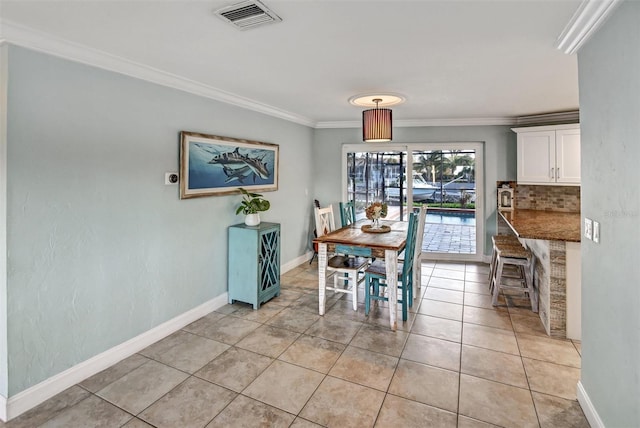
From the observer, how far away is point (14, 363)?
6.70 feet

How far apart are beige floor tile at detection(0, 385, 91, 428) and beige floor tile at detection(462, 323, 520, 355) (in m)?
2.89

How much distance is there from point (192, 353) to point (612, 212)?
9.53ft

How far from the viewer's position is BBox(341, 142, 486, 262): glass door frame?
523 centimetres

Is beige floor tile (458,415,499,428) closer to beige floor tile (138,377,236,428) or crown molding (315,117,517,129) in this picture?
beige floor tile (138,377,236,428)

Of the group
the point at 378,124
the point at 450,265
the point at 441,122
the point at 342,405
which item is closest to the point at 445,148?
the point at 441,122

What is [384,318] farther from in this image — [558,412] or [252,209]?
[252,209]

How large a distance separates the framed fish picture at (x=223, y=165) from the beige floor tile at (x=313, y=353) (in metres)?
1.69

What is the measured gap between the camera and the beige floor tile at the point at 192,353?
255 centimetres

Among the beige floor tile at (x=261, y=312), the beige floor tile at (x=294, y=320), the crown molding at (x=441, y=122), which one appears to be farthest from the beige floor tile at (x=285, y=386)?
the crown molding at (x=441, y=122)

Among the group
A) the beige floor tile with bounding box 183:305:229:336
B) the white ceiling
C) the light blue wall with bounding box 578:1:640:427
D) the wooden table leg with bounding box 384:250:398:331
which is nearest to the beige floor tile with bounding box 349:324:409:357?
the wooden table leg with bounding box 384:250:398:331

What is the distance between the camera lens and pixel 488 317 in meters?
3.35

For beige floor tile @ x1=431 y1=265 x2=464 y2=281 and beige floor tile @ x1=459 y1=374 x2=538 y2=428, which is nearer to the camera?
beige floor tile @ x1=459 y1=374 x2=538 y2=428

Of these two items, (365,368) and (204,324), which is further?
(204,324)

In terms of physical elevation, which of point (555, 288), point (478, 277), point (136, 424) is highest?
point (555, 288)
